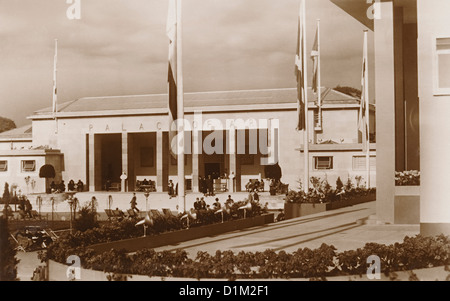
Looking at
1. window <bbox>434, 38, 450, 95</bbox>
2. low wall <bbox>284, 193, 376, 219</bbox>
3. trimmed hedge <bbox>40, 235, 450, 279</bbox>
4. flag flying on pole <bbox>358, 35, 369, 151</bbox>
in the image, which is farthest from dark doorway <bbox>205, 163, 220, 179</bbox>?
trimmed hedge <bbox>40, 235, 450, 279</bbox>

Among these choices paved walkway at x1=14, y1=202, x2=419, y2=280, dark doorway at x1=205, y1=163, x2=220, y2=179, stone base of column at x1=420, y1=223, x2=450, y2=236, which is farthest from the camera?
dark doorway at x1=205, y1=163, x2=220, y2=179

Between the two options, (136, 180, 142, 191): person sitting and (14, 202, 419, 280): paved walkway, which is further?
(136, 180, 142, 191): person sitting

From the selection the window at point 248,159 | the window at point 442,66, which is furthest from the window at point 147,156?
the window at point 442,66

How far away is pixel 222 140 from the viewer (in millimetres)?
56094

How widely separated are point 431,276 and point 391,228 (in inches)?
309

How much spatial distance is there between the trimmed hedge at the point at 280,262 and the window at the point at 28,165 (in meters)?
37.9

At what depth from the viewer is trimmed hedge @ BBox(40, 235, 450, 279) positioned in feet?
35.1

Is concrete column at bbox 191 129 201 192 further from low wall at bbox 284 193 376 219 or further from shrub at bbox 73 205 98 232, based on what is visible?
shrub at bbox 73 205 98 232

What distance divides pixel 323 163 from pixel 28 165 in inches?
810

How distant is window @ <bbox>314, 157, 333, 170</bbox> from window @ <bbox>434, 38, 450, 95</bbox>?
99.0ft

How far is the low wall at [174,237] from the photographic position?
47.9 ft

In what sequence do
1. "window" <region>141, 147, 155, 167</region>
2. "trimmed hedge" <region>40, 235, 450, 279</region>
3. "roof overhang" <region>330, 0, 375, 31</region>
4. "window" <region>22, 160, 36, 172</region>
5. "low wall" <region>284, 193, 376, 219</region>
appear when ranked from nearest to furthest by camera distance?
"trimmed hedge" <region>40, 235, 450, 279</region>, "roof overhang" <region>330, 0, 375, 31</region>, "low wall" <region>284, 193, 376, 219</region>, "window" <region>22, 160, 36, 172</region>, "window" <region>141, 147, 155, 167</region>

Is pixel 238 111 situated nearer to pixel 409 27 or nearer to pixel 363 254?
pixel 409 27
